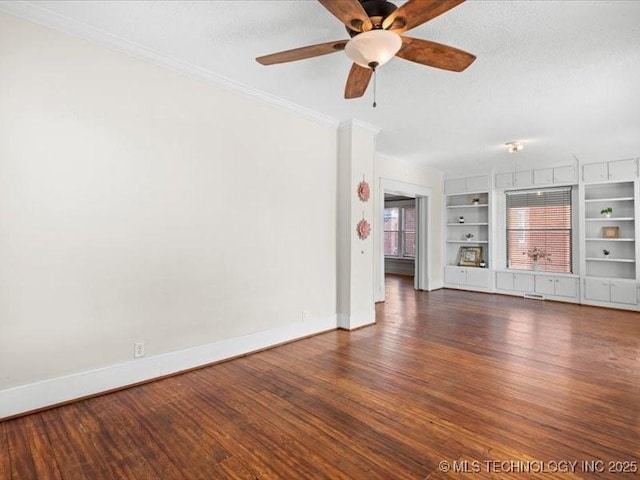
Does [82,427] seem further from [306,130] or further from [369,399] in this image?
[306,130]

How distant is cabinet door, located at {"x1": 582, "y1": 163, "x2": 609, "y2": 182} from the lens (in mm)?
6164

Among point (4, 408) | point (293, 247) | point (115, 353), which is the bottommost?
point (4, 408)

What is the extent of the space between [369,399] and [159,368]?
186 centimetres

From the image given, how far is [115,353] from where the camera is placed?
2.72m

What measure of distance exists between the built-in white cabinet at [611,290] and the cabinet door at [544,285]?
56 centimetres

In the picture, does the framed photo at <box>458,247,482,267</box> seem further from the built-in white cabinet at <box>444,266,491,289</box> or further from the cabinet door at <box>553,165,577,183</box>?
the cabinet door at <box>553,165,577,183</box>

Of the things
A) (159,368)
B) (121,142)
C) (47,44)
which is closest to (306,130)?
(121,142)

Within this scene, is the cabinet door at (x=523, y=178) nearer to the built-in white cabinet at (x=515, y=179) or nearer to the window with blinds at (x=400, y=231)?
the built-in white cabinet at (x=515, y=179)

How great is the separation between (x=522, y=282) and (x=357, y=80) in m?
6.45

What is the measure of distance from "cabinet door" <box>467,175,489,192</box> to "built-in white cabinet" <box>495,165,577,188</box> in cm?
23

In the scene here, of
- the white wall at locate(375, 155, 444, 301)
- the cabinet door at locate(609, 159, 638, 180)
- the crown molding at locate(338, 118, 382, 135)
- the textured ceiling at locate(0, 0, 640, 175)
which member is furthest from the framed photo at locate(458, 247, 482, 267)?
the crown molding at locate(338, 118, 382, 135)

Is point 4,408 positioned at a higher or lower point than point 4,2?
lower

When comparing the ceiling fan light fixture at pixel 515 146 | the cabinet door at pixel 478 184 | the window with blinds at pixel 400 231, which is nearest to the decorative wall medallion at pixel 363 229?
the ceiling fan light fixture at pixel 515 146

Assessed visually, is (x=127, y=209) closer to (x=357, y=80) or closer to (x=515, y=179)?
→ (x=357, y=80)
